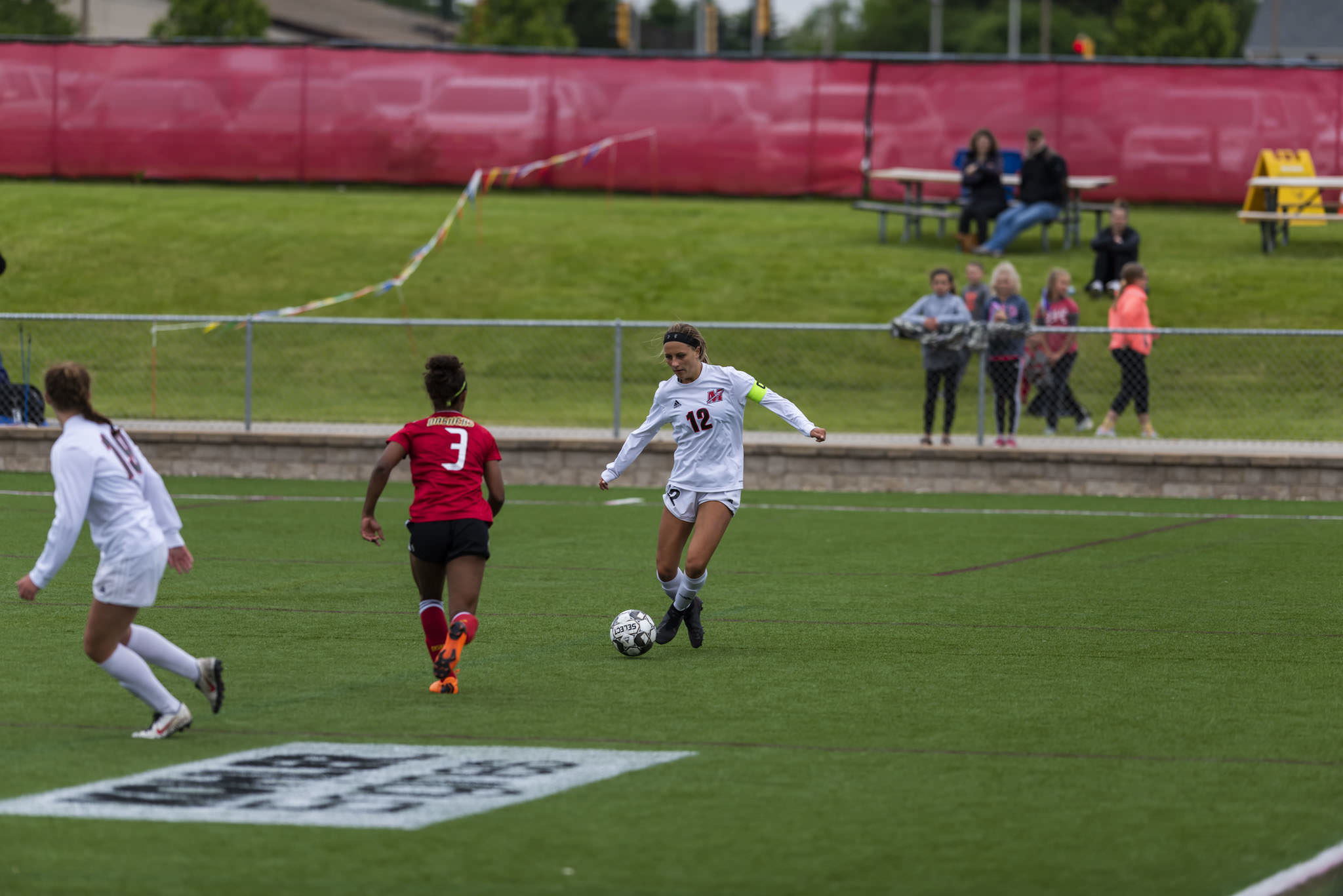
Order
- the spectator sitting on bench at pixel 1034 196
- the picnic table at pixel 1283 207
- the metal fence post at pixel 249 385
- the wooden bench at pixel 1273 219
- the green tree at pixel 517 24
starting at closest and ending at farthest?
the metal fence post at pixel 249 385 → the spectator sitting on bench at pixel 1034 196 → the picnic table at pixel 1283 207 → the wooden bench at pixel 1273 219 → the green tree at pixel 517 24

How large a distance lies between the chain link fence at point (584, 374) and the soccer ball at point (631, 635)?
951 centimetres

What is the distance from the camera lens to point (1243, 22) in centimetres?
9131

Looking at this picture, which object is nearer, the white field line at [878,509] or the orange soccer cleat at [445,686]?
the orange soccer cleat at [445,686]

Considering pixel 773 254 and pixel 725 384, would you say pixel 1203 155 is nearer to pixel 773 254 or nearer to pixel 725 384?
pixel 773 254

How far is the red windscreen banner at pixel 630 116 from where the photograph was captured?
31.0 meters

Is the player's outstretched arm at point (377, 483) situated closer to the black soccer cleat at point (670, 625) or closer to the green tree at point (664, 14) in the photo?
the black soccer cleat at point (670, 625)

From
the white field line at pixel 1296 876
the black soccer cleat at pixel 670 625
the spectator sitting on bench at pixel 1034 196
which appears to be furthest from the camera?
the spectator sitting on bench at pixel 1034 196

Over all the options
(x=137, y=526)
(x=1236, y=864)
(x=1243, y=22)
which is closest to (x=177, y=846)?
(x=137, y=526)

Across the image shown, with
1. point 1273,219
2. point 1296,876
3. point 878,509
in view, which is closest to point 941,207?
point 1273,219

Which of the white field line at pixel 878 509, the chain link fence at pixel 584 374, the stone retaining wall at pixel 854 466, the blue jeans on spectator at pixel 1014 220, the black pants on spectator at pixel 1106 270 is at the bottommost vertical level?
the white field line at pixel 878 509

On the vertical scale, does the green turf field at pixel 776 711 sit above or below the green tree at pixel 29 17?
below

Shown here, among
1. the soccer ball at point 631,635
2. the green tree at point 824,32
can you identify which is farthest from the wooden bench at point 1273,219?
the green tree at point 824,32

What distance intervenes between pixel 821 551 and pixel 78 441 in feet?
26.8

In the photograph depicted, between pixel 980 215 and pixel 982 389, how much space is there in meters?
8.02
